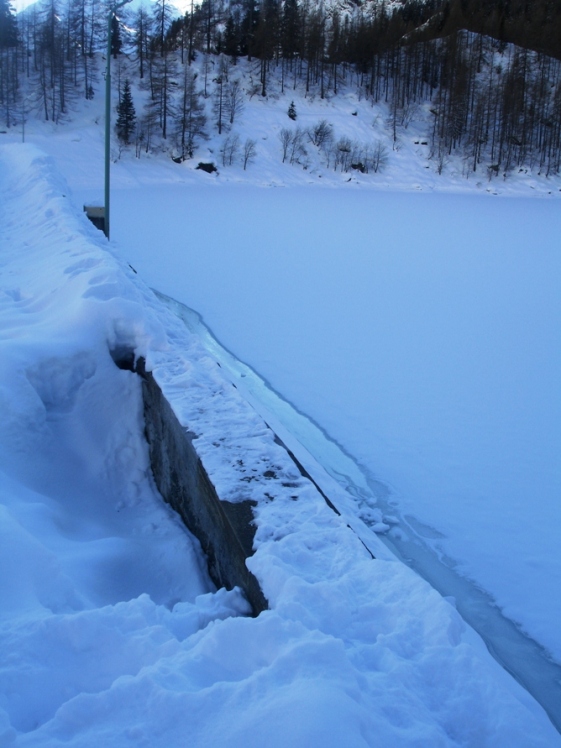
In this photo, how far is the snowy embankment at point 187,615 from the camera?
6.37 feet

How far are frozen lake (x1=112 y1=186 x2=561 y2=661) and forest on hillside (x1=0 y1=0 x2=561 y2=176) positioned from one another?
99.8ft

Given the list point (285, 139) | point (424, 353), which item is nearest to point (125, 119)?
point (285, 139)

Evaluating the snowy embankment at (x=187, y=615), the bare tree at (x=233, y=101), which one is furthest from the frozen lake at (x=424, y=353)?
the bare tree at (x=233, y=101)

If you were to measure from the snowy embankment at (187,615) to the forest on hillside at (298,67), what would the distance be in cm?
4051

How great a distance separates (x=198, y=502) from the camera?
385cm

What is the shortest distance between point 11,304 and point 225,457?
339cm

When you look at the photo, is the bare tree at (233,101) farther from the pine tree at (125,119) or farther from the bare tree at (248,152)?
the pine tree at (125,119)

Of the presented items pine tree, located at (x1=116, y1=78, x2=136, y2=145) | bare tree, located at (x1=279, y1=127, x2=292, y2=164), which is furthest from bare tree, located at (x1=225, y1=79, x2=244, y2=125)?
pine tree, located at (x1=116, y1=78, x2=136, y2=145)

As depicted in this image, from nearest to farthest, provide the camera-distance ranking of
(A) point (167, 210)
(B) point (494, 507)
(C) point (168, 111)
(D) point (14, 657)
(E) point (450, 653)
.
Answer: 1. (D) point (14, 657)
2. (E) point (450, 653)
3. (B) point (494, 507)
4. (A) point (167, 210)
5. (C) point (168, 111)

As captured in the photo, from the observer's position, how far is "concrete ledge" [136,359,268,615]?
304 centimetres

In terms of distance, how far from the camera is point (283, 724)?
1.86 meters

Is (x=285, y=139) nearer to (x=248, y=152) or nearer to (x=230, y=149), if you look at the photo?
(x=248, y=152)

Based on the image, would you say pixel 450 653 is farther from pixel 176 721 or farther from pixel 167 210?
pixel 167 210

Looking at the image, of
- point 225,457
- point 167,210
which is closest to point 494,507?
point 225,457
